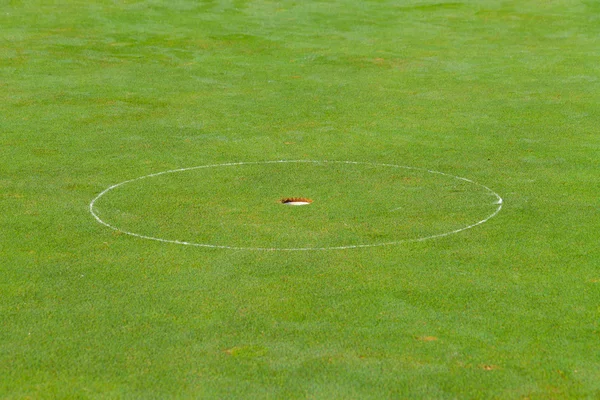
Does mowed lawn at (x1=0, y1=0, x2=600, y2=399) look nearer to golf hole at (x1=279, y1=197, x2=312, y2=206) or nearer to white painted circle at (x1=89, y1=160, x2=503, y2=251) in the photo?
white painted circle at (x1=89, y1=160, x2=503, y2=251)

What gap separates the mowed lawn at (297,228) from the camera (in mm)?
6801

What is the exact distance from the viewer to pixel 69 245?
9445mm

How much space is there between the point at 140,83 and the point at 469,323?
469 inches

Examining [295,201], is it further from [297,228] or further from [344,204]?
[297,228]

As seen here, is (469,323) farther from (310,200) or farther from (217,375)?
(310,200)

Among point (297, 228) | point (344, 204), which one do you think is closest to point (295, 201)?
point (344, 204)

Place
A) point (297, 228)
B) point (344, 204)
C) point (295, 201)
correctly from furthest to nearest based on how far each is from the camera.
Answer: point (295, 201)
point (344, 204)
point (297, 228)

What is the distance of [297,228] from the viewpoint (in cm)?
992

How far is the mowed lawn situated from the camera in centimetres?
680

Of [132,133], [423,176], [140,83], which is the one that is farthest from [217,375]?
[140,83]

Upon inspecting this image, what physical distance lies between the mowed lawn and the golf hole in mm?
222

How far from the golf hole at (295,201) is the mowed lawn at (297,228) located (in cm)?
22

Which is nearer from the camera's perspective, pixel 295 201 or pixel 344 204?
pixel 344 204

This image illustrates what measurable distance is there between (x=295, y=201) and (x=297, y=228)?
1.06m
